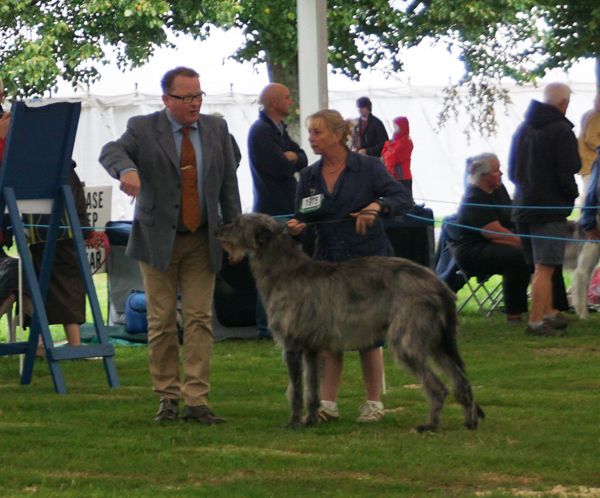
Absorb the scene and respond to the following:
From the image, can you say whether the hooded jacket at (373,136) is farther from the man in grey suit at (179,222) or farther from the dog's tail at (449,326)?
the dog's tail at (449,326)

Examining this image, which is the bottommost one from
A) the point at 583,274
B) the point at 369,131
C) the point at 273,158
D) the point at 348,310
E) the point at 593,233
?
the point at 583,274

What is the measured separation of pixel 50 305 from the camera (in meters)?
8.16

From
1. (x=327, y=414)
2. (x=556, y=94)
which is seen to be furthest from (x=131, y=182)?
(x=556, y=94)

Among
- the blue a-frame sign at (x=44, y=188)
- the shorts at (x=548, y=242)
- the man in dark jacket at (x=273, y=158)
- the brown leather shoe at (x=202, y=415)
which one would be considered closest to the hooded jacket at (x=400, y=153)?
the shorts at (x=548, y=242)

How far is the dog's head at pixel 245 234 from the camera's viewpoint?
218 inches

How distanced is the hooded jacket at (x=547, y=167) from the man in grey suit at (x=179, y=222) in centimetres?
414

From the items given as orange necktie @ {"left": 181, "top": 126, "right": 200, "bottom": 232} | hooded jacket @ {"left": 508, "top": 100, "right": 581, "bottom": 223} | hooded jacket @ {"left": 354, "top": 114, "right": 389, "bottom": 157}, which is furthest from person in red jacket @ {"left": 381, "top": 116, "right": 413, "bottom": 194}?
orange necktie @ {"left": 181, "top": 126, "right": 200, "bottom": 232}

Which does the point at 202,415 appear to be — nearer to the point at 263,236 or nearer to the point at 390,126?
the point at 263,236

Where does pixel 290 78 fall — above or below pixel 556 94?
above

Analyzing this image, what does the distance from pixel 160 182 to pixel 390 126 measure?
19874 millimetres

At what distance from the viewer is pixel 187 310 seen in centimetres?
563

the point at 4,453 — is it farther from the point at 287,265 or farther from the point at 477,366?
the point at 477,366

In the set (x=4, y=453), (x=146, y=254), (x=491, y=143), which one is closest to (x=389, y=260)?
(x=146, y=254)

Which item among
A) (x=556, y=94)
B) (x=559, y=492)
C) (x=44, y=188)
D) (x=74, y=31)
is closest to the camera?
(x=559, y=492)
